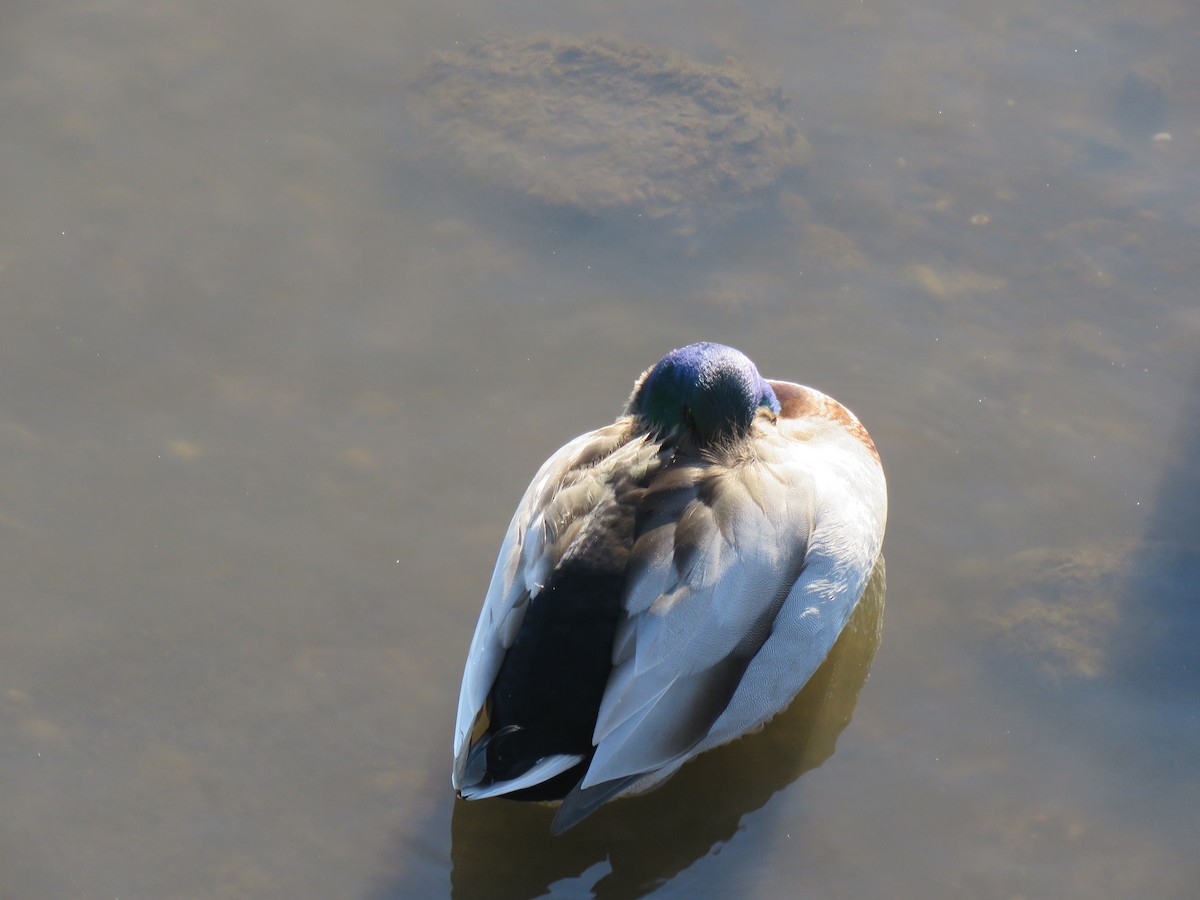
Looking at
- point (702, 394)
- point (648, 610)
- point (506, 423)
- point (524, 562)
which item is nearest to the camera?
point (648, 610)

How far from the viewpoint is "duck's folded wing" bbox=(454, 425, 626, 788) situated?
149 inches

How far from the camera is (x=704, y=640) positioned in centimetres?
372

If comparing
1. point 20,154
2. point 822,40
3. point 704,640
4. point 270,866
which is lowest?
point 270,866

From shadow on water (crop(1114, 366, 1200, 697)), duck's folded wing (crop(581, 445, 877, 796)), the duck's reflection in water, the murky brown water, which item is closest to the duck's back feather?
duck's folded wing (crop(581, 445, 877, 796))

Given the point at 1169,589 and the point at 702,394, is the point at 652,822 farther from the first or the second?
the point at 1169,589

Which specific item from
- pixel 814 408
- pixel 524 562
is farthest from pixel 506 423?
pixel 524 562

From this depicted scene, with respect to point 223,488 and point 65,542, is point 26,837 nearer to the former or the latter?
point 65,542

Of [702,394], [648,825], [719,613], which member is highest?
[702,394]

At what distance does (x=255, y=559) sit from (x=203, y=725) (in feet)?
2.12

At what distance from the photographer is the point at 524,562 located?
3.88 m

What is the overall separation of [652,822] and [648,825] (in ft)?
0.05

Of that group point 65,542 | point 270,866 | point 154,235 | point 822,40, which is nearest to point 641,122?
point 822,40

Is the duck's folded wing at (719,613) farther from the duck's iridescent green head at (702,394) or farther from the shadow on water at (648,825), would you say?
the shadow on water at (648,825)

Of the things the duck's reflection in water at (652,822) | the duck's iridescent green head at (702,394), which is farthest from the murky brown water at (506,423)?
the duck's iridescent green head at (702,394)
